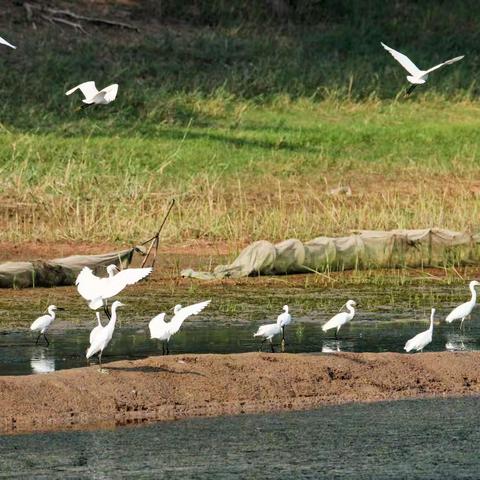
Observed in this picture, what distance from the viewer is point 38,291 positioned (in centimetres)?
1486

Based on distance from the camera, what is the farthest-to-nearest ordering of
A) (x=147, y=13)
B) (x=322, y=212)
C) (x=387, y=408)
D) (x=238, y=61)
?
(x=147, y=13) < (x=238, y=61) < (x=322, y=212) < (x=387, y=408)

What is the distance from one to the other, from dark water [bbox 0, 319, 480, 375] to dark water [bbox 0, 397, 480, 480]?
5.30 feet

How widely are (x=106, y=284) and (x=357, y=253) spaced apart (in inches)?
233

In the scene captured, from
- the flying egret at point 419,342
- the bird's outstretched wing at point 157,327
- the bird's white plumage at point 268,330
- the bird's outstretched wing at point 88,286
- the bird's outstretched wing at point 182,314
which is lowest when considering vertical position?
the flying egret at point 419,342

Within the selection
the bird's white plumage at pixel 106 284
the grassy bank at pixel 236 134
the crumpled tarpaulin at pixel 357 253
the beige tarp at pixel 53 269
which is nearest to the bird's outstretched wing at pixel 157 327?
the bird's white plumage at pixel 106 284

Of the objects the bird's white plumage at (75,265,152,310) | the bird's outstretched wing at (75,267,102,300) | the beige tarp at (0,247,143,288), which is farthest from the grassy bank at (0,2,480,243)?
the bird's white plumage at (75,265,152,310)

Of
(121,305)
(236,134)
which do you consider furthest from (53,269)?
(236,134)

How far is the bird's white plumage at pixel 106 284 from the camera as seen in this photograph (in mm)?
10734

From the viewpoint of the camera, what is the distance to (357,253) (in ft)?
54.3

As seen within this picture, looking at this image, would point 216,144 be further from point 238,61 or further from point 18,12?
point 18,12

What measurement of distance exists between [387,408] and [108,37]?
2134 centimetres

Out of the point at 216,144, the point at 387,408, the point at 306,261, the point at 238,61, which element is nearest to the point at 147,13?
the point at 238,61

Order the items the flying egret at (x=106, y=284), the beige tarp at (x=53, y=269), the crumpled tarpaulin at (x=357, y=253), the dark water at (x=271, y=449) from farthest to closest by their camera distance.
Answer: the crumpled tarpaulin at (x=357, y=253)
the beige tarp at (x=53, y=269)
the flying egret at (x=106, y=284)
the dark water at (x=271, y=449)

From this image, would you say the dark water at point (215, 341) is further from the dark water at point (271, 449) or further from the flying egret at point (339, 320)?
the dark water at point (271, 449)
